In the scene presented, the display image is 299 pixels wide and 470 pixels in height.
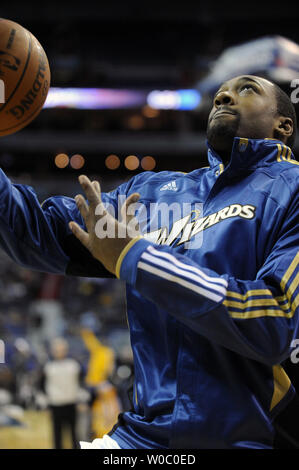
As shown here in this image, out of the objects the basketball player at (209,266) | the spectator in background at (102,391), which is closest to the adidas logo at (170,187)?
the basketball player at (209,266)

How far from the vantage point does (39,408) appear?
9.46 m

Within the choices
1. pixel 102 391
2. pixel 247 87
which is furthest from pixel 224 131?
pixel 102 391

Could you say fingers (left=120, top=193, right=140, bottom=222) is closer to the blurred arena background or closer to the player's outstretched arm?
the player's outstretched arm

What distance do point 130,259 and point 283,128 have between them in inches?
35.1

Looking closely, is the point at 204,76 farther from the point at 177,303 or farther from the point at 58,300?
the point at 177,303

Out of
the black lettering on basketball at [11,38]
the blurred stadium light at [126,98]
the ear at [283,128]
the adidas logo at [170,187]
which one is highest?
the black lettering on basketball at [11,38]

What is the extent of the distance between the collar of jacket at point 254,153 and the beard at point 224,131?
0.10 meters

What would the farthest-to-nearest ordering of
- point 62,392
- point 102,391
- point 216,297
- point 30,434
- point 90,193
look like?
1. point 102,391
2. point 30,434
3. point 62,392
4. point 90,193
5. point 216,297

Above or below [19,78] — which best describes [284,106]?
below

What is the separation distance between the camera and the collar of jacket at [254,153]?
69.7 inches

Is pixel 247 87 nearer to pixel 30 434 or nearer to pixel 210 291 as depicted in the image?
pixel 210 291

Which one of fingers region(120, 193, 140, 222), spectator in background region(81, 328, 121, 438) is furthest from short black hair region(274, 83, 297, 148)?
spectator in background region(81, 328, 121, 438)

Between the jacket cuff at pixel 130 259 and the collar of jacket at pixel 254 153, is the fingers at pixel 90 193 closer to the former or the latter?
the jacket cuff at pixel 130 259

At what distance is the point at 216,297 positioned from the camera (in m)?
1.38
